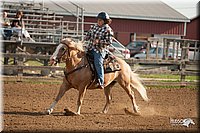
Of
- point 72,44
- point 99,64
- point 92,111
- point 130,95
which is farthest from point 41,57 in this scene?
point 99,64

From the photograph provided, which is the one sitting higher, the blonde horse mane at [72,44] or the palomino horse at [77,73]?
the blonde horse mane at [72,44]

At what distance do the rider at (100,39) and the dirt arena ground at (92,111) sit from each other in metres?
1.07

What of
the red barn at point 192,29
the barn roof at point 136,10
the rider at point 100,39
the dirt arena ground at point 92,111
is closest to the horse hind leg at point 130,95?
the dirt arena ground at point 92,111

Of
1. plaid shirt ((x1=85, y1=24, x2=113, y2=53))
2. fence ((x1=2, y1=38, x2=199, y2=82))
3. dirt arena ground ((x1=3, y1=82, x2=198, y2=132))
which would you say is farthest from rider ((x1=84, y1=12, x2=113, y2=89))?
fence ((x1=2, y1=38, x2=199, y2=82))

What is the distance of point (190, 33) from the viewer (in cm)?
5012

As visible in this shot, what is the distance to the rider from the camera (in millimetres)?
9695

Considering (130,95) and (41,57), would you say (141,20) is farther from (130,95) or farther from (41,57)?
Result: (130,95)

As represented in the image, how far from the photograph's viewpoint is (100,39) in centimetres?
970

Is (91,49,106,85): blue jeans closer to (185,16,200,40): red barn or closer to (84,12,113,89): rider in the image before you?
(84,12,113,89): rider

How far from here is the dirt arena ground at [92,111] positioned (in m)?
8.20

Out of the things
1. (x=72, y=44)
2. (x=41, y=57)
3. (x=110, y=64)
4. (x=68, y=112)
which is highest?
(x=72, y=44)

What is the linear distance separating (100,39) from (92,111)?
6.14ft

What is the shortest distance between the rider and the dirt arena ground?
42.2 inches

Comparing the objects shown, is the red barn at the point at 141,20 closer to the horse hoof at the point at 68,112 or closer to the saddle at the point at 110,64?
the saddle at the point at 110,64
